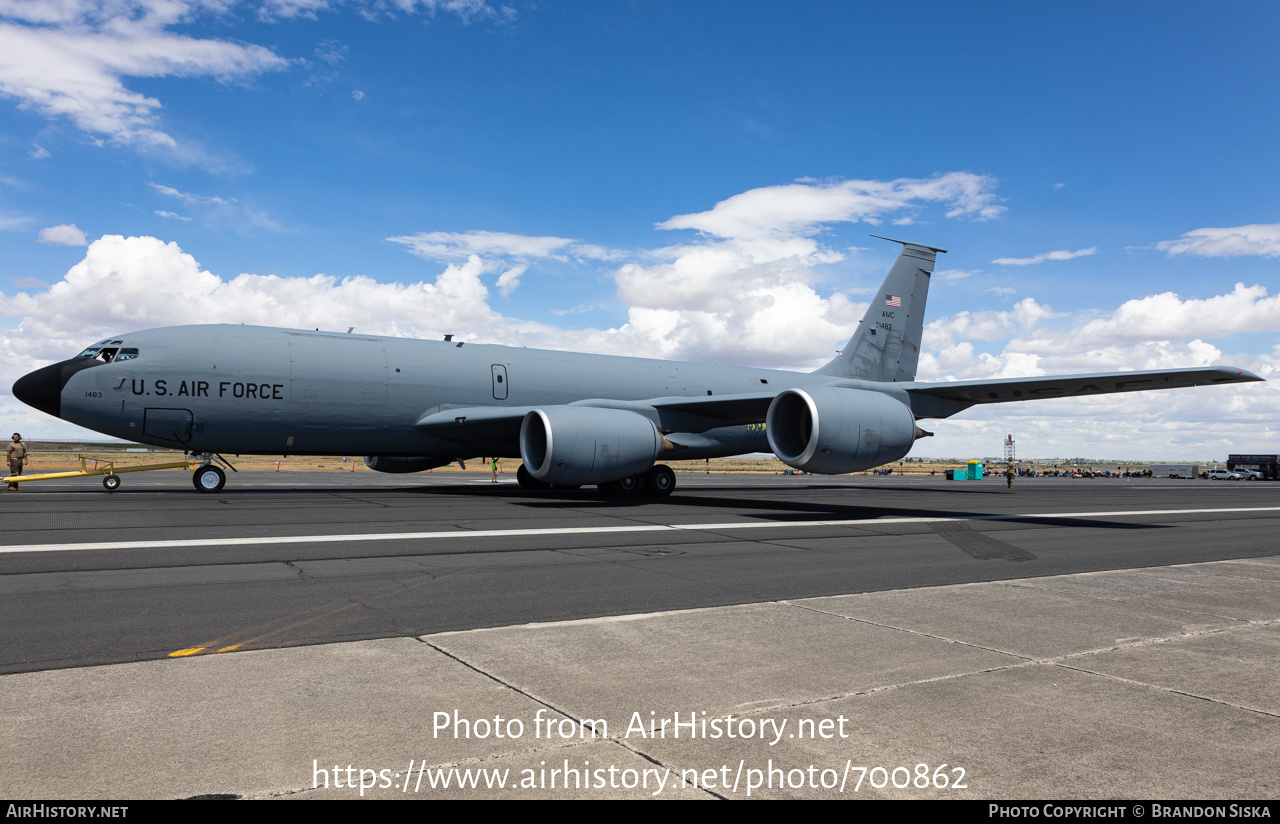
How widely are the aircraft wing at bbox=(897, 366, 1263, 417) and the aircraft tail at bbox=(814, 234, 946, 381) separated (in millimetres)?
6939

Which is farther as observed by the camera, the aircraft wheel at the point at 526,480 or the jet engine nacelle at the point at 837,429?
the aircraft wheel at the point at 526,480

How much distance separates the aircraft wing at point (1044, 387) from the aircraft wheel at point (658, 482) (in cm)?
614

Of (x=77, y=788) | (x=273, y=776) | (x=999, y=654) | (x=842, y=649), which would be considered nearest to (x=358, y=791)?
(x=273, y=776)

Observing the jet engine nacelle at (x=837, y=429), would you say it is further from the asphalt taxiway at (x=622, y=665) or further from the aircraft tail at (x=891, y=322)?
the aircraft tail at (x=891, y=322)

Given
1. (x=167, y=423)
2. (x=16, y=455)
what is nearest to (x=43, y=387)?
(x=167, y=423)

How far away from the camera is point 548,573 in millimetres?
8117

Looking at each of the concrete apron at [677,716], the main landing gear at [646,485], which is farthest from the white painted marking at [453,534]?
the main landing gear at [646,485]

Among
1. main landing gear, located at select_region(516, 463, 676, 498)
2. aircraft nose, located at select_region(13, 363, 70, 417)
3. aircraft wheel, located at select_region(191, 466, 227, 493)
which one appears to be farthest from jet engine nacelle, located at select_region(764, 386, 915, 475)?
aircraft nose, located at select_region(13, 363, 70, 417)

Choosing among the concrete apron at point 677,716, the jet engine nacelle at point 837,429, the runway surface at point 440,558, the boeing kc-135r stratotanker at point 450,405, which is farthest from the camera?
the boeing kc-135r stratotanker at point 450,405

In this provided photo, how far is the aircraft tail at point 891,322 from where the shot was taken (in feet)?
83.4

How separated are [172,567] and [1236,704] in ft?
28.8

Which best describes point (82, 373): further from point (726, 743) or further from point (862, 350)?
point (862, 350)

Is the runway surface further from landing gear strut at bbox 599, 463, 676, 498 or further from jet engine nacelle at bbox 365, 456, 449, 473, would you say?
jet engine nacelle at bbox 365, 456, 449, 473

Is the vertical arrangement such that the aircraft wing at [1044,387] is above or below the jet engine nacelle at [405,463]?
above
